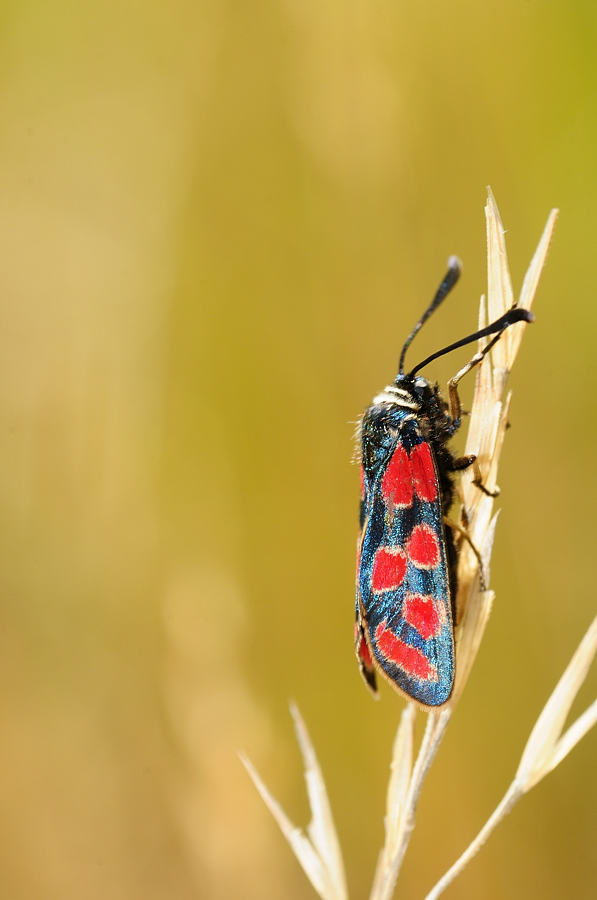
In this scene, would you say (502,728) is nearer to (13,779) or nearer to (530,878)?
(530,878)

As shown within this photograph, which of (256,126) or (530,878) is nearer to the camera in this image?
(530,878)

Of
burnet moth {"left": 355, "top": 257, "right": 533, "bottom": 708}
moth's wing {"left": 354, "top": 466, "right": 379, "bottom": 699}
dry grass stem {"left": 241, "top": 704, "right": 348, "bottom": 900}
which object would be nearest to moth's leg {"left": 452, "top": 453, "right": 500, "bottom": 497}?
burnet moth {"left": 355, "top": 257, "right": 533, "bottom": 708}

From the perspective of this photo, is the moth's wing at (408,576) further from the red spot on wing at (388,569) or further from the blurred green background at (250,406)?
the blurred green background at (250,406)

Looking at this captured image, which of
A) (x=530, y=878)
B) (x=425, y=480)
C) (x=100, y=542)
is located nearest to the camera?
(x=425, y=480)

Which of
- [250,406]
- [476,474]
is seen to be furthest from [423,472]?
[250,406]

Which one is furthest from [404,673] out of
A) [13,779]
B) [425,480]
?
[13,779]

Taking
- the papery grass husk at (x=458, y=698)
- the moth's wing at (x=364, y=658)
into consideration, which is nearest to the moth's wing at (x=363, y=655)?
the moth's wing at (x=364, y=658)
